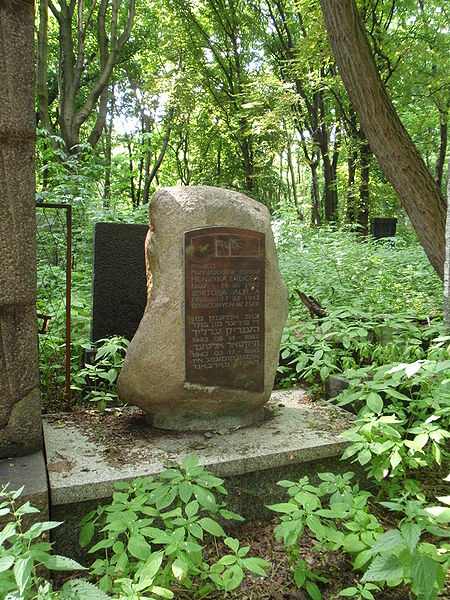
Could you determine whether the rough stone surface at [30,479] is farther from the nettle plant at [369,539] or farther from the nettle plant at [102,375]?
the nettle plant at [369,539]

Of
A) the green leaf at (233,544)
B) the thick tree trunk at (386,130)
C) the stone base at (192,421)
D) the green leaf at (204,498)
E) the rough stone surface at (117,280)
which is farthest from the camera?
the thick tree trunk at (386,130)

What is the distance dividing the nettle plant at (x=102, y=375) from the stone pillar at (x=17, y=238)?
876 mm

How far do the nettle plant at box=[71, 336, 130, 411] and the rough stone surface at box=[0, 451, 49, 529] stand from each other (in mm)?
971

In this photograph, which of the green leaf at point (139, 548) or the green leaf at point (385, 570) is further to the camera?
the green leaf at point (139, 548)

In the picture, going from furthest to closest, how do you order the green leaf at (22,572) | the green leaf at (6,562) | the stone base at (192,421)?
the stone base at (192,421) < the green leaf at (6,562) < the green leaf at (22,572)

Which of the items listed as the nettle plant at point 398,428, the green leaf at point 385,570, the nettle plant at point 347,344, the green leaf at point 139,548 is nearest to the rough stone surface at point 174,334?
the nettle plant at point 347,344

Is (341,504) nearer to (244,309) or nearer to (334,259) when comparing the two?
(244,309)

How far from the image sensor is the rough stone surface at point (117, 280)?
4.69 m

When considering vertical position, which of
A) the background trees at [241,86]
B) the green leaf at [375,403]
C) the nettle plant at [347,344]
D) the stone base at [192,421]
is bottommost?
the stone base at [192,421]

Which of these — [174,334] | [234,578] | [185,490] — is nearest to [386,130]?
[174,334]

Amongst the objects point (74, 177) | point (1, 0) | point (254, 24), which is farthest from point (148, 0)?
point (1, 0)

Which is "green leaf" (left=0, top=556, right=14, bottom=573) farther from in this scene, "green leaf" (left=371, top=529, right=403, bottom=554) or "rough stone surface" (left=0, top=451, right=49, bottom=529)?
"green leaf" (left=371, top=529, right=403, bottom=554)

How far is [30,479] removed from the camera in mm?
2469

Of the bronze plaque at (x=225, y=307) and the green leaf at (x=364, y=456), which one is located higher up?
the bronze plaque at (x=225, y=307)
